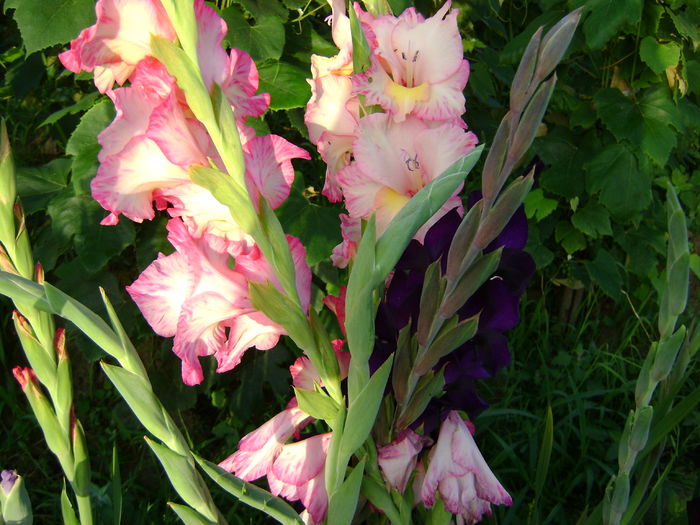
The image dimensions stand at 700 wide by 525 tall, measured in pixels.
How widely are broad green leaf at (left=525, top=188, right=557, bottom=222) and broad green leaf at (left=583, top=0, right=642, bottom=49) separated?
48cm

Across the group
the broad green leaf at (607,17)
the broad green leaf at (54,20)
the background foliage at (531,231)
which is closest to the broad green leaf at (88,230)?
the background foliage at (531,231)

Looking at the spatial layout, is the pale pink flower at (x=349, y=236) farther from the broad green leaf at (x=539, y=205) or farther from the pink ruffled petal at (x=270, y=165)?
the broad green leaf at (x=539, y=205)

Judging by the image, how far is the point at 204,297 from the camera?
0.41 meters

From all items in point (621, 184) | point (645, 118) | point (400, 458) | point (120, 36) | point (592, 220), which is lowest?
point (592, 220)

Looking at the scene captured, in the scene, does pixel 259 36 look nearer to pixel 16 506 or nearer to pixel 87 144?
pixel 87 144

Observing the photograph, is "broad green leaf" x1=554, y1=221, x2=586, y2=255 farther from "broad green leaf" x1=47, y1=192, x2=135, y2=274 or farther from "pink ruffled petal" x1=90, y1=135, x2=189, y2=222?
"pink ruffled petal" x1=90, y1=135, x2=189, y2=222

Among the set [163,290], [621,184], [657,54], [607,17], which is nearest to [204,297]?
[163,290]

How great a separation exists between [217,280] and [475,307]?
0.49 ft

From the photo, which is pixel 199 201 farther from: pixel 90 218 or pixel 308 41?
pixel 308 41

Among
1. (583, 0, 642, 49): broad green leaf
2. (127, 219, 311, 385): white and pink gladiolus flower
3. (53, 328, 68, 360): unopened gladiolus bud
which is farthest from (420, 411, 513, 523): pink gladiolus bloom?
(583, 0, 642, 49): broad green leaf

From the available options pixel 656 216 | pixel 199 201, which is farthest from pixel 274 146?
pixel 656 216

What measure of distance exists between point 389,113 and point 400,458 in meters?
0.20

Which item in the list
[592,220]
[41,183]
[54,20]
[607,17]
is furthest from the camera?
[592,220]

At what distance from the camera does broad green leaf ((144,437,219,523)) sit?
373mm
